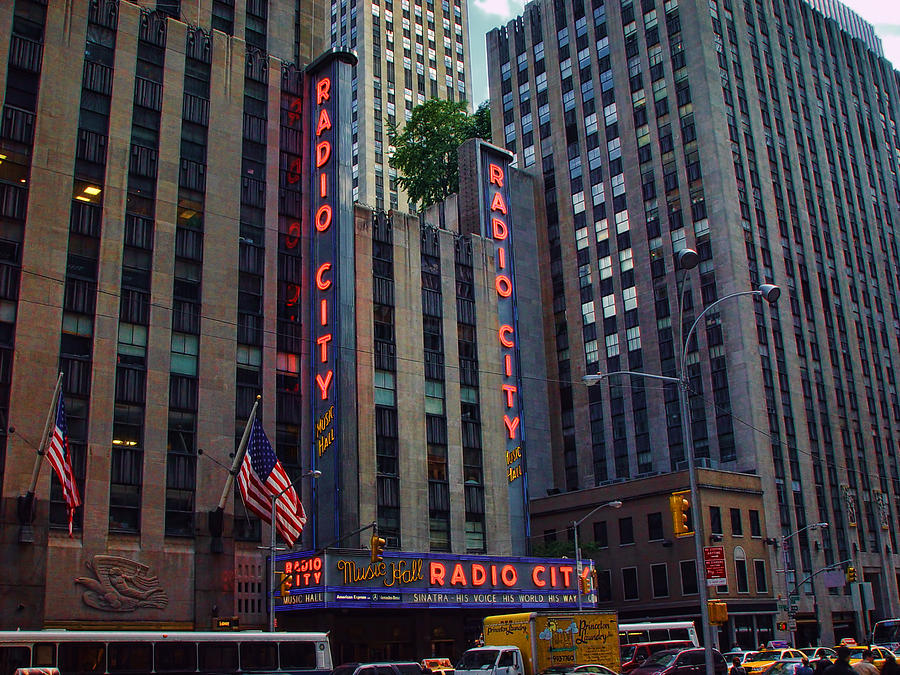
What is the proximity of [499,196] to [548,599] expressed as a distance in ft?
103

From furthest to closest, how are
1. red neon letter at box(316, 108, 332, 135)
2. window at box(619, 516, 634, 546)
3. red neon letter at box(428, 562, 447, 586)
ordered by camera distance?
window at box(619, 516, 634, 546)
red neon letter at box(316, 108, 332, 135)
red neon letter at box(428, 562, 447, 586)

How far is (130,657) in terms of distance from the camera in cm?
2838

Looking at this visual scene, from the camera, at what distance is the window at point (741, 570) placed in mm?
73375

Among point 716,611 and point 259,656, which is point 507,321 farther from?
point 259,656

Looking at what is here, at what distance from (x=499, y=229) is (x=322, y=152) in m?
17.0

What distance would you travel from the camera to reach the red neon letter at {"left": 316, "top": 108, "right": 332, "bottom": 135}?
6209cm

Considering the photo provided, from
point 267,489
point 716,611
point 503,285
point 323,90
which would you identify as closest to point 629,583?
point 503,285

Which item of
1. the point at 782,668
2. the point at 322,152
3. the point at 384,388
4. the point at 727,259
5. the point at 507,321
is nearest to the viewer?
the point at 782,668

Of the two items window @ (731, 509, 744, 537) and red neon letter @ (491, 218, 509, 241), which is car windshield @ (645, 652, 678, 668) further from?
red neon letter @ (491, 218, 509, 241)

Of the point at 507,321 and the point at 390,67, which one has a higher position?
the point at 390,67

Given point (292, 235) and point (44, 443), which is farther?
point (292, 235)

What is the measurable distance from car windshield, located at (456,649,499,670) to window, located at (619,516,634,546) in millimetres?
43135

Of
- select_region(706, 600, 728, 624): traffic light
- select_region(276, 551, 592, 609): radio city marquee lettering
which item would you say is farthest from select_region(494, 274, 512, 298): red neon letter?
select_region(706, 600, 728, 624): traffic light

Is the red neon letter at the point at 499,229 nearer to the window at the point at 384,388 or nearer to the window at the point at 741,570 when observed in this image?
the window at the point at 384,388
